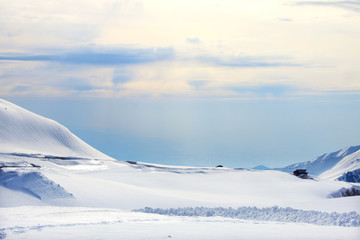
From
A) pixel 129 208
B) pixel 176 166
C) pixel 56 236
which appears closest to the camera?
pixel 56 236

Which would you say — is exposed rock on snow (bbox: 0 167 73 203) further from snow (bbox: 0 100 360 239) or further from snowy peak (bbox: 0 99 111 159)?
snowy peak (bbox: 0 99 111 159)

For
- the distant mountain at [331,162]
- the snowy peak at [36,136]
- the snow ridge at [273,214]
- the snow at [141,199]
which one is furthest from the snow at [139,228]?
the distant mountain at [331,162]

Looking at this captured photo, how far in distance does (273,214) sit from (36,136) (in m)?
41.2

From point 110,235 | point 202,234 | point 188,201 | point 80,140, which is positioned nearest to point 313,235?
point 202,234

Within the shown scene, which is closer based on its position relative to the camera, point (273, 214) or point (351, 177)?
point (273, 214)

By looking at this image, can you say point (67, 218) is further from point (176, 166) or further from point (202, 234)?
point (176, 166)

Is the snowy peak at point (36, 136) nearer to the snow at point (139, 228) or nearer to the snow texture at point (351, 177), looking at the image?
the snow at point (139, 228)

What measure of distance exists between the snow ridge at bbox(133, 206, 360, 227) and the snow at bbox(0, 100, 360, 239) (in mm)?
102

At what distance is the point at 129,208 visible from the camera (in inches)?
1080

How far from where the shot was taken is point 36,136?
195ft

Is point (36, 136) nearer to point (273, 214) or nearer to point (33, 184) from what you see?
point (33, 184)

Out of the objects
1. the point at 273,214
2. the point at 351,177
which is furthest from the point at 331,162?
the point at 273,214

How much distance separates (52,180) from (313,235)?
16505mm

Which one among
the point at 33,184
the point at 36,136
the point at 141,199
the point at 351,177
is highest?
the point at 36,136
